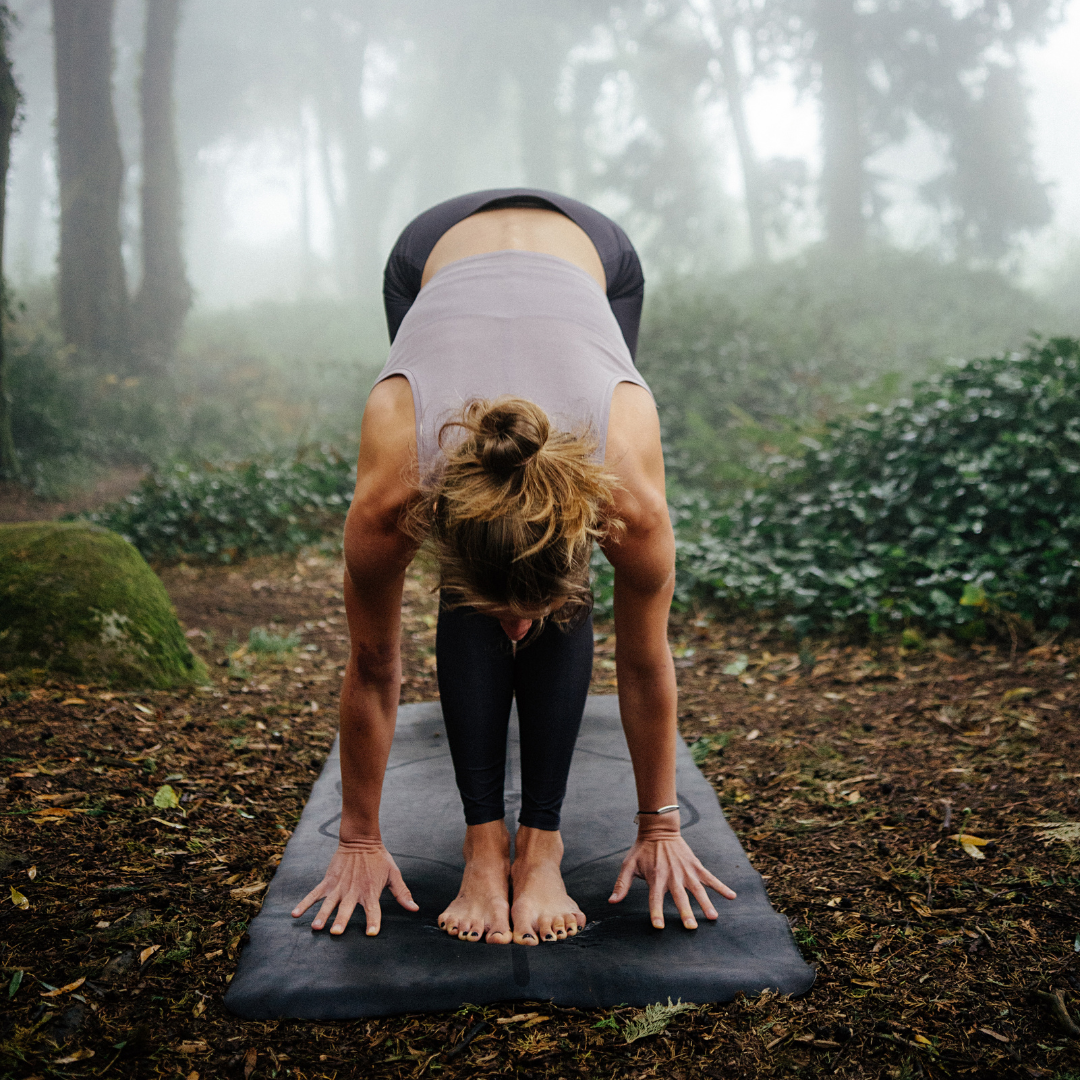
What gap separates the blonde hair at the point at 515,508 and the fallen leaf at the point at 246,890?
998 mm

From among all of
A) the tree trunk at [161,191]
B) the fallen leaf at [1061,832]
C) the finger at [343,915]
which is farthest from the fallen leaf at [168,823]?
the tree trunk at [161,191]

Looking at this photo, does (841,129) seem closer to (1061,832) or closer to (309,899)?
(1061,832)

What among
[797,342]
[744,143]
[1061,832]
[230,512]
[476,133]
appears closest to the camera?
[1061,832]

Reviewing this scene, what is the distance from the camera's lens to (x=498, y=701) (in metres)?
1.77

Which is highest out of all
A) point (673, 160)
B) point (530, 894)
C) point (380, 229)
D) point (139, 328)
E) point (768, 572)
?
point (380, 229)

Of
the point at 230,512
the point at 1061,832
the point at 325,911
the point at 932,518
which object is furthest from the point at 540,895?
the point at 230,512

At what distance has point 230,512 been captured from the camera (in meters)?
5.99

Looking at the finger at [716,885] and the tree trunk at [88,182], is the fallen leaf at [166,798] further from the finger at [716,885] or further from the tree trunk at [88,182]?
the tree trunk at [88,182]

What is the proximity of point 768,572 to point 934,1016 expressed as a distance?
305 centimetres

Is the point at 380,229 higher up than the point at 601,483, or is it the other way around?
the point at 380,229

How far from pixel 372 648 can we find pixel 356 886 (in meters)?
0.56

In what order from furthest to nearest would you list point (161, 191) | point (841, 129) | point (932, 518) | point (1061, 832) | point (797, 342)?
point (841, 129)
point (161, 191)
point (797, 342)
point (932, 518)
point (1061, 832)

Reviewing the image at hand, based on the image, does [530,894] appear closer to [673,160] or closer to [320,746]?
[320,746]

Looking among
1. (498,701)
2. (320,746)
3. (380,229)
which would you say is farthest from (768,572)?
(380,229)
